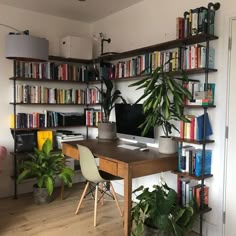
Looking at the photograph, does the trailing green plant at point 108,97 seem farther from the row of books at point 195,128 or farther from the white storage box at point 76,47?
the row of books at point 195,128

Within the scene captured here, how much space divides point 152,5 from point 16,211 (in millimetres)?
3017

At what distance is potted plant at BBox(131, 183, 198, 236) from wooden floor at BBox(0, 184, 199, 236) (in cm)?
57

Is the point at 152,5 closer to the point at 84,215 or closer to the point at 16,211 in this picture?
the point at 84,215

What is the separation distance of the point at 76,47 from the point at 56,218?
7.87 feet

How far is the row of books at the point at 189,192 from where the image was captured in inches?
106

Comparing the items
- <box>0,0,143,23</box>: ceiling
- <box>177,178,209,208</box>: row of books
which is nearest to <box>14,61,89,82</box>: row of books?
<box>0,0,143,23</box>: ceiling

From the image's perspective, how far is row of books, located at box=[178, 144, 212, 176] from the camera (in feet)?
8.75

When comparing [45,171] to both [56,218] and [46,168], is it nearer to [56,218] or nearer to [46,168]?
[46,168]

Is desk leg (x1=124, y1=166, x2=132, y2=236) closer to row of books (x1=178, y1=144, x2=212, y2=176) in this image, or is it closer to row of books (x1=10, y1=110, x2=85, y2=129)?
row of books (x1=178, y1=144, x2=212, y2=176)

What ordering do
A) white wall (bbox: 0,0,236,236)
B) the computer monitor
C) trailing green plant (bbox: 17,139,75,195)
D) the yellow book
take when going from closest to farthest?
white wall (bbox: 0,0,236,236) → the computer monitor → trailing green plant (bbox: 17,139,75,195) → the yellow book

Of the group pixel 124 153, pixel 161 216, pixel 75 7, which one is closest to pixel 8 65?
pixel 75 7

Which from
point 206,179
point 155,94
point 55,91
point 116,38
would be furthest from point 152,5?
point 206,179

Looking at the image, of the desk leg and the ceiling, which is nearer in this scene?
the desk leg

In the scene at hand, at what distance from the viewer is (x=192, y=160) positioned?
2.69m
